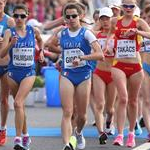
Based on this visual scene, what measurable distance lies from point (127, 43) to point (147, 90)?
112cm

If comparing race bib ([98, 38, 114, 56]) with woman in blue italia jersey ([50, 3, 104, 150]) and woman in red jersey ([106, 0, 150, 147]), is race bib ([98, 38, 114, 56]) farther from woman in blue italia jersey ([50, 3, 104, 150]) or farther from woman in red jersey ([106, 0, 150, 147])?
woman in blue italia jersey ([50, 3, 104, 150])

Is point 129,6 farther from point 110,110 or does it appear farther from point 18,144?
point 18,144

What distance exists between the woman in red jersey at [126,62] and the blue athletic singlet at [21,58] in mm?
1359

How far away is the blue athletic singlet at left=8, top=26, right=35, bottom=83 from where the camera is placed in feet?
38.6

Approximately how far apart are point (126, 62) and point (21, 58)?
5.39 ft

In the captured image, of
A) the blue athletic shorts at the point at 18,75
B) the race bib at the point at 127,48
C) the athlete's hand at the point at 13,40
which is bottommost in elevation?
the blue athletic shorts at the point at 18,75

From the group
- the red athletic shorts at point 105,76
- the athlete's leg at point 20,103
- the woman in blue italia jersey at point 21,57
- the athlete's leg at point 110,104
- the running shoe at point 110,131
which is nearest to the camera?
the athlete's leg at point 20,103

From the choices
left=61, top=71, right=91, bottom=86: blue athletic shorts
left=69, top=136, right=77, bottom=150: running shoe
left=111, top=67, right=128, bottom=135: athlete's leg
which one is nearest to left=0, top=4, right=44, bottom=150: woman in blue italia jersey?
left=61, top=71, right=91, bottom=86: blue athletic shorts

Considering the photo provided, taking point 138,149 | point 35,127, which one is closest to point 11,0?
point 35,127

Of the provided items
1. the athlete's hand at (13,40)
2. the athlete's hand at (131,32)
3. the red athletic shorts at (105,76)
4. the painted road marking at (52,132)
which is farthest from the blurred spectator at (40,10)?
the athlete's hand at (13,40)

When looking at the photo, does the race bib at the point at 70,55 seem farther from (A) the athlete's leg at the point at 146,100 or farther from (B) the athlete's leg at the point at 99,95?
(A) the athlete's leg at the point at 146,100

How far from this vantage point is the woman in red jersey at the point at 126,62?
40.4ft

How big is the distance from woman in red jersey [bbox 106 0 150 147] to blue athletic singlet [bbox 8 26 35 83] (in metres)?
1.36

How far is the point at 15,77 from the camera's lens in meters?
11.8
